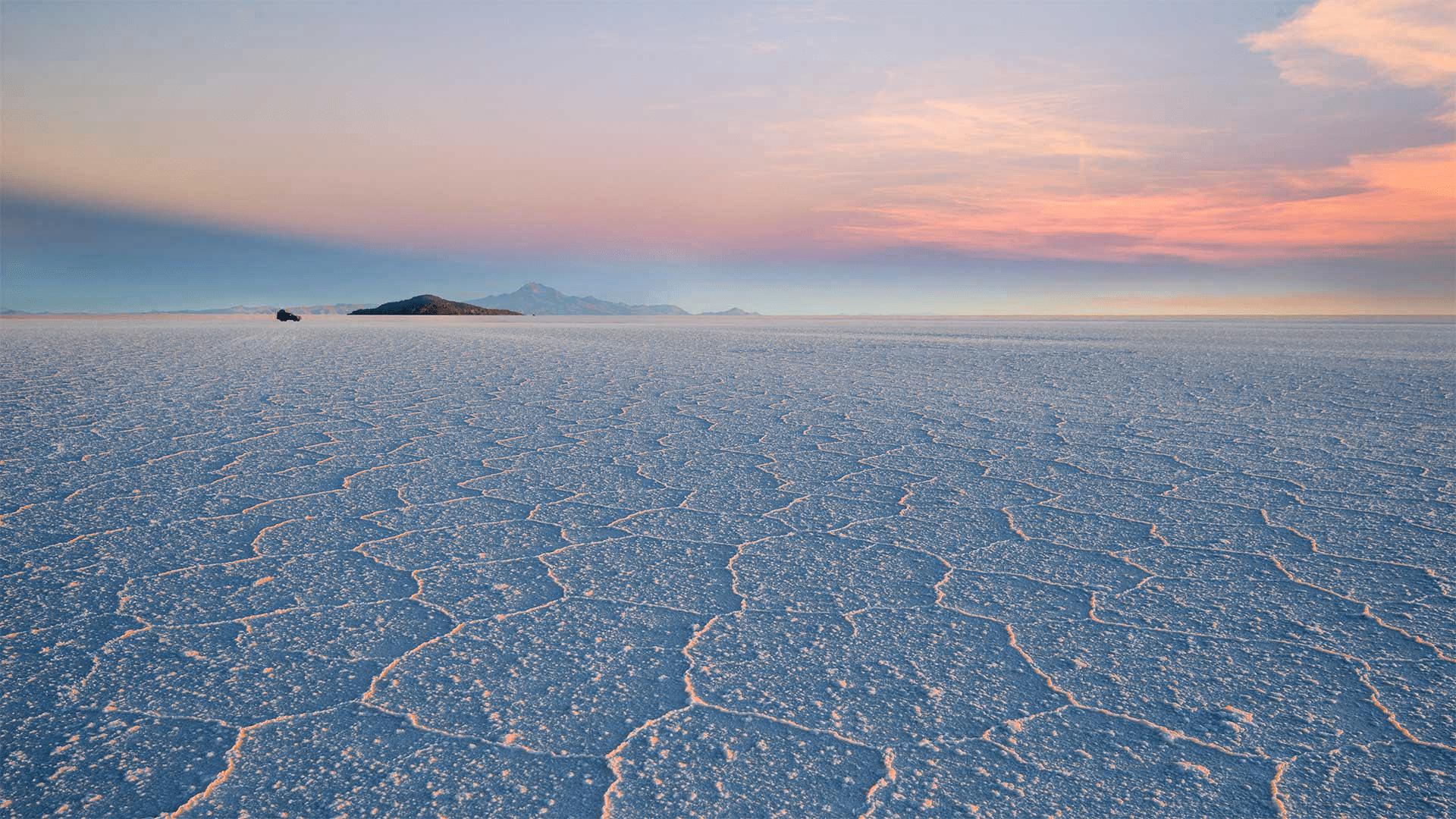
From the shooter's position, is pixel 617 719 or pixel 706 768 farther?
pixel 617 719

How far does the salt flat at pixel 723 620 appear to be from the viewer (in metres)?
1.33

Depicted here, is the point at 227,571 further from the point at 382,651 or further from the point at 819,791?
the point at 819,791

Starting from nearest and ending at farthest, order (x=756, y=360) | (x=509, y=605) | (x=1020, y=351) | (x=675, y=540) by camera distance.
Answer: (x=509, y=605) < (x=675, y=540) < (x=756, y=360) < (x=1020, y=351)

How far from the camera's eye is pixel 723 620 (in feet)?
6.42

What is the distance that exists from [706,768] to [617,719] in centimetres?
23

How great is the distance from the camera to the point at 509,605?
6.68 feet

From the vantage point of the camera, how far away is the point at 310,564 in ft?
7.64

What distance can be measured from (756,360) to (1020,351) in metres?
4.03

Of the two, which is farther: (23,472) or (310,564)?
(23,472)

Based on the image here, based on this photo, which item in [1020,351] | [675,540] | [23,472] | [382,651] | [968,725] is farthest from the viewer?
[1020,351]

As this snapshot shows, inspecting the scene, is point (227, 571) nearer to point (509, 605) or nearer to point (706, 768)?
point (509, 605)

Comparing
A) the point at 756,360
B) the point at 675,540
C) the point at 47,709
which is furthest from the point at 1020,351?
the point at 47,709

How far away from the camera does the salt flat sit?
4.37ft

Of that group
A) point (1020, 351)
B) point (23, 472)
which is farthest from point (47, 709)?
point (1020, 351)
